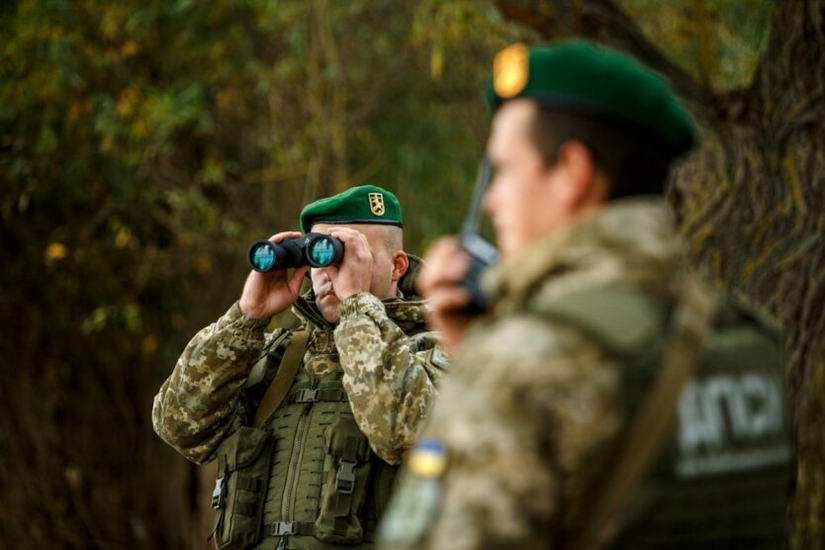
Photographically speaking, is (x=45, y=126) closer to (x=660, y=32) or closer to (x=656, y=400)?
(x=660, y=32)

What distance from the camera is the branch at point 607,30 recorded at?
576 cm

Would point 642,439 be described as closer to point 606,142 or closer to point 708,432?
point 708,432

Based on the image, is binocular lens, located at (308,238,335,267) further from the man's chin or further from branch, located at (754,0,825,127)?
branch, located at (754,0,825,127)

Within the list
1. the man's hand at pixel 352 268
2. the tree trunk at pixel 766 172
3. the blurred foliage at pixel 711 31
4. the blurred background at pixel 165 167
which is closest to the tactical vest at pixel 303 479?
the man's hand at pixel 352 268

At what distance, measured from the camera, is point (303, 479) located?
129 inches

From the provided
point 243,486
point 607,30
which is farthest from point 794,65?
point 243,486

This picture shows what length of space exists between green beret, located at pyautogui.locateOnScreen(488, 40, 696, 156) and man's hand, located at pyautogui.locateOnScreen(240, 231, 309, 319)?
5.29 ft

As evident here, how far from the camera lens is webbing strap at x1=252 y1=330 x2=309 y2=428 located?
3424mm

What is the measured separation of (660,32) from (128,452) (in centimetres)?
542

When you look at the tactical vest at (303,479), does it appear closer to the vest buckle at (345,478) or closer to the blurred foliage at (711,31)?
the vest buckle at (345,478)

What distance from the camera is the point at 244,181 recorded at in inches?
396

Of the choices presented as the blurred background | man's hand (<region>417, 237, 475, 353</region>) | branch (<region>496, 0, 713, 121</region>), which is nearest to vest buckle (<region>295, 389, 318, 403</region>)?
man's hand (<region>417, 237, 475, 353</region>)

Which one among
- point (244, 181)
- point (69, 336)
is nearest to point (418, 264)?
point (244, 181)

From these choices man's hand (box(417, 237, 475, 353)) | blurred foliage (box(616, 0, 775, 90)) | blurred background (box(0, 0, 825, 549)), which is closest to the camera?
man's hand (box(417, 237, 475, 353))
